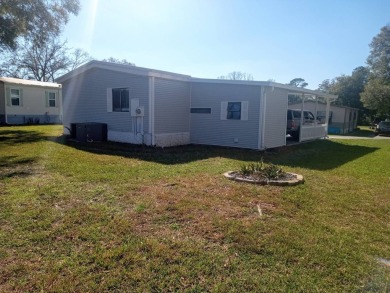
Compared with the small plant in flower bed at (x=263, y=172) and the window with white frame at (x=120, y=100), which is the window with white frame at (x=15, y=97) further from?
the small plant in flower bed at (x=263, y=172)

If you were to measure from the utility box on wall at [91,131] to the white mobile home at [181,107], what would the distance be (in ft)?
1.01

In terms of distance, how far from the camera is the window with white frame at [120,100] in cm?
1306

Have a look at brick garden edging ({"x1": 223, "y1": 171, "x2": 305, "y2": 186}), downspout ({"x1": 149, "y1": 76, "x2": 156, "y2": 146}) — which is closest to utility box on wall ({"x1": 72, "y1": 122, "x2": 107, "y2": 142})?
downspout ({"x1": 149, "y1": 76, "x2": 156, "y2": 146})

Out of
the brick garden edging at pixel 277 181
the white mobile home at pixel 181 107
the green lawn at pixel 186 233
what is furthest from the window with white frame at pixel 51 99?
the brick garden edging at pixel 277 181

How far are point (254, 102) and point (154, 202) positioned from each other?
823 cm

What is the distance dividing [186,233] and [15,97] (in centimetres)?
2385

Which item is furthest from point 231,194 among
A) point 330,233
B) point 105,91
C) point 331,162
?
point 105,91

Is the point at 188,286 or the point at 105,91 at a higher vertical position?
the point at 105,91

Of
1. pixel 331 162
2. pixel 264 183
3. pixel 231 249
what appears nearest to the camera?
pixel 231 249

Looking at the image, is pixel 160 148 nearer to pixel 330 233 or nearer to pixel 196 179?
pixel 196 179

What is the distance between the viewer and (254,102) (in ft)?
40.0

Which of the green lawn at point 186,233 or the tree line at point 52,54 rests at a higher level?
the tree line at point 52,54

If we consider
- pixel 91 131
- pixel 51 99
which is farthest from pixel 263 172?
pixel 51 99

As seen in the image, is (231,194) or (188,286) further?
(231,194)
